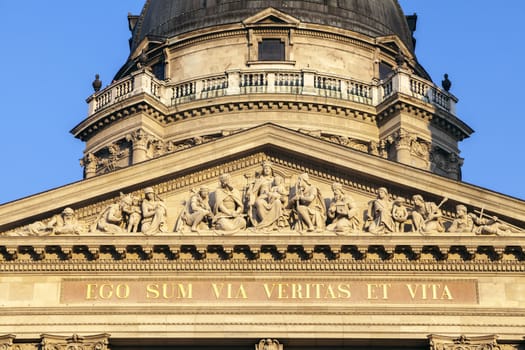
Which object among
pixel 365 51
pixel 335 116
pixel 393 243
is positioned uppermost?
pixel 365 51

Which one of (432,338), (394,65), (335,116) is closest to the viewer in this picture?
(432,338)

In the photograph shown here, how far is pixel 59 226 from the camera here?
37938 mm

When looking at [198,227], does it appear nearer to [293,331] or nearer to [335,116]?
[293,331]

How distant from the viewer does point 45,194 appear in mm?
37938

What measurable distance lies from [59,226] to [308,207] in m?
6.39

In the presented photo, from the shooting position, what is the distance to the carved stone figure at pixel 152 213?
3781 centimetres

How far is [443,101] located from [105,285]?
81.8 ft

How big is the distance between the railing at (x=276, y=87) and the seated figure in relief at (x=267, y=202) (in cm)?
1844

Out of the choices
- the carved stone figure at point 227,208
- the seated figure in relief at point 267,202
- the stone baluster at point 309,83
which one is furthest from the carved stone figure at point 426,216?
the stone baluster at point 309,83

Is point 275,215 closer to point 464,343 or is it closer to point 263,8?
point 464,343

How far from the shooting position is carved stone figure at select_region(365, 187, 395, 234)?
37688 millimetres

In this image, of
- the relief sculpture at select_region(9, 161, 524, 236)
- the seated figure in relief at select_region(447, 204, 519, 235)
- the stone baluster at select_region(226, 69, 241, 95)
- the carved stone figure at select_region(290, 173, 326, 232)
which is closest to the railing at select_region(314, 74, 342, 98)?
the stone baluster at select_region(226, 69, 241, 95)

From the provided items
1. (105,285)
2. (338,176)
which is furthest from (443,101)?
(105,285)

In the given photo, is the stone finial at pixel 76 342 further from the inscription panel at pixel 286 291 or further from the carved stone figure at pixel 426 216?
the carved stone figure at pixel 426 216
